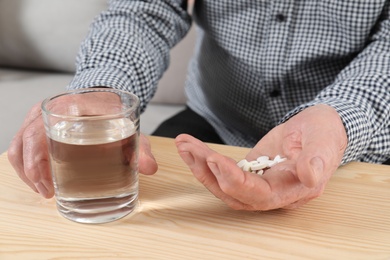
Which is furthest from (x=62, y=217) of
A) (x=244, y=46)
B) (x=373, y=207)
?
(x=244, y=46)

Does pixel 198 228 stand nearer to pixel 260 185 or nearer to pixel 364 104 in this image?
pixel 260 185

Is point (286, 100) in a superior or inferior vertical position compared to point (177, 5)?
inferior

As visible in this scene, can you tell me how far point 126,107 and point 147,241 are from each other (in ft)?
0.49

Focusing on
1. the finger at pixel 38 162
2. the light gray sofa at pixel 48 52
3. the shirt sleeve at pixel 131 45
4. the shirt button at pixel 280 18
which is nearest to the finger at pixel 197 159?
the finger at pixel 38 162

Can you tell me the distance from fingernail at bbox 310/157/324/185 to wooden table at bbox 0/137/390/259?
6 cm

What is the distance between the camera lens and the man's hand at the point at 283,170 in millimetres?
581

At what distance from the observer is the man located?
2.04 ft

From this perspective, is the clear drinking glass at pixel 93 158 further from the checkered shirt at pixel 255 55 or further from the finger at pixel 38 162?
the checkered shirt at pixel 255 55

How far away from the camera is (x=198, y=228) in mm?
604

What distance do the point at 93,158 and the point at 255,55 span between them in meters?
0.60

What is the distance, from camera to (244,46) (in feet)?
3.67

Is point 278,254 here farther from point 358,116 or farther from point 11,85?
point 11,85

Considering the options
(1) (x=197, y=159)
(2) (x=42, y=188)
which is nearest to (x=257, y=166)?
(1) (x=197, y=159)

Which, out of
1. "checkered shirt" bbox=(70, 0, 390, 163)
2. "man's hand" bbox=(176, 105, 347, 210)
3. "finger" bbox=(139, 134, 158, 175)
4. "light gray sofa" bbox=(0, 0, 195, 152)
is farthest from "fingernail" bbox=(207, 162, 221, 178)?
"light gray sofa" bbox=(0, 0, 195, 152)
